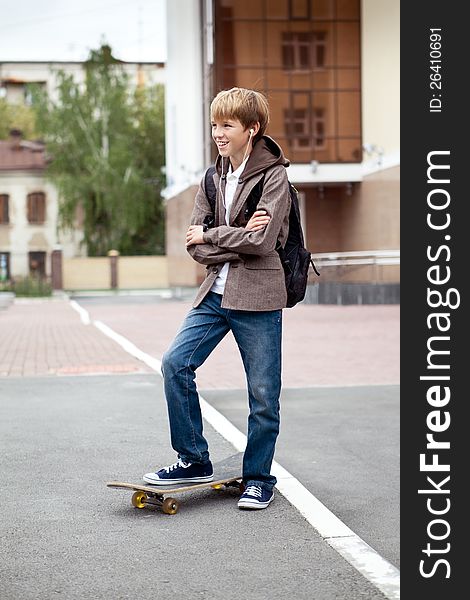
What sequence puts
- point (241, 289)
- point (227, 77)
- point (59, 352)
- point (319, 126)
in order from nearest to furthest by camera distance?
point (241, 289) → point (59, 352) → point (227, 77) → point (319, 126)

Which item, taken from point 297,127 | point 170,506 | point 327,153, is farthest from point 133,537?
point 327,153

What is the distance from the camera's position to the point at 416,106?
117 inches

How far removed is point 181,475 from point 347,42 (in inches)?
1467

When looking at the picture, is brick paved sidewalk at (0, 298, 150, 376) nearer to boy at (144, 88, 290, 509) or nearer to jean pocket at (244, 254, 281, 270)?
boy at (144, 88, 290, 509)

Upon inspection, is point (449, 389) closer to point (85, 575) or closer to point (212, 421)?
point (85, 575)

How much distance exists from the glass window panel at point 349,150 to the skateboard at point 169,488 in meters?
36.3

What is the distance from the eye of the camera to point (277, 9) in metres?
40.4

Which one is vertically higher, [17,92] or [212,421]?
[17,92]

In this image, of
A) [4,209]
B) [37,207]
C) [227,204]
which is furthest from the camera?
[37,207]

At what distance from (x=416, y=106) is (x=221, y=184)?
92.1 inches

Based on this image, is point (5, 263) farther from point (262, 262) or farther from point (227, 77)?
point (262, 262)

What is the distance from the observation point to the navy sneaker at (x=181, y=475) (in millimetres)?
5312

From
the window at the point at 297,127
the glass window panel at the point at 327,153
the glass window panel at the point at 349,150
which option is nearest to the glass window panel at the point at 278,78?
the window at the point at 297,127

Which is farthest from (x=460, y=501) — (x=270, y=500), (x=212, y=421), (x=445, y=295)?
(x=212, y=421)
